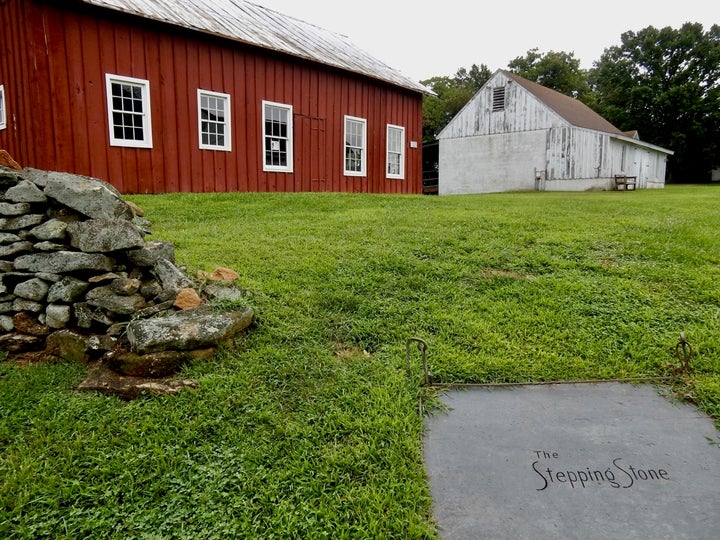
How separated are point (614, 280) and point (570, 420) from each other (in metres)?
2.33

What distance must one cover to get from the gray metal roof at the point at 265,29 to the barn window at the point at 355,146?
1.40m

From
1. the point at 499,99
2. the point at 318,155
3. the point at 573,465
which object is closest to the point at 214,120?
the point at 318,155

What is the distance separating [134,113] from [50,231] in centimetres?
746

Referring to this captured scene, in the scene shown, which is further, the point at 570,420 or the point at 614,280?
the point at 614,280

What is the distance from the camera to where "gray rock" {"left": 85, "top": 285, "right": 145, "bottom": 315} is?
3377mm

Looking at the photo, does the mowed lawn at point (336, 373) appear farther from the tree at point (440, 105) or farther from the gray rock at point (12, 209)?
the tree at point (440, 105)

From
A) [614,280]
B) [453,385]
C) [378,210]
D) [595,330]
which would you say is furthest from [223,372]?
[378,210]

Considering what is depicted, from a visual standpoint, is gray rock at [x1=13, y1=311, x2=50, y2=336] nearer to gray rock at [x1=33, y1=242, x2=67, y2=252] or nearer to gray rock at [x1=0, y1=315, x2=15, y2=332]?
gray rock at [x1=0, y1=315, x2=15, y2=332]

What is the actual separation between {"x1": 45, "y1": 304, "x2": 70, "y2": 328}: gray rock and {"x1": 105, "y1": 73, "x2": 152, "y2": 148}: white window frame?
24.2 feet

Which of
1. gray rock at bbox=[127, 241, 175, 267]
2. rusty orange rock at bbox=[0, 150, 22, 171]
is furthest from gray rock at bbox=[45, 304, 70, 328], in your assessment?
rusty orange rock at bbox=[0, 150, 22, 171]

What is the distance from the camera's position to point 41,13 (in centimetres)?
859

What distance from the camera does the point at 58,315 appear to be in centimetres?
340

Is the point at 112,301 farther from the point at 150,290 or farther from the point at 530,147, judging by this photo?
the point at 530,147

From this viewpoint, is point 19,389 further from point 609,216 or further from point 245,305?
point 609,216
